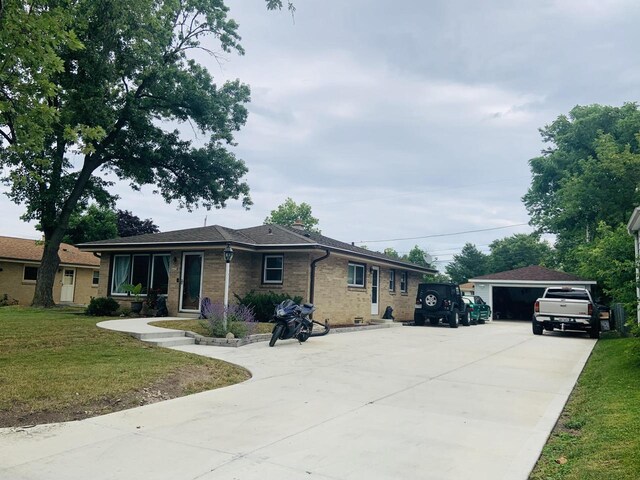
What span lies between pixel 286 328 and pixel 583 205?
60.1 ft

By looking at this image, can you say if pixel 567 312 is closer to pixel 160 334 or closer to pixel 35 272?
→ pixel 160 334

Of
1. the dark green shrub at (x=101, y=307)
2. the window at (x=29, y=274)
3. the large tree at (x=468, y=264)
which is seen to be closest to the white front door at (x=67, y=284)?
the window at (x=29, y=274)

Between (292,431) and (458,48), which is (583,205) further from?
(292,431)

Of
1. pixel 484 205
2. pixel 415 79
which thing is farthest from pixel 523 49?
pixel 484 205

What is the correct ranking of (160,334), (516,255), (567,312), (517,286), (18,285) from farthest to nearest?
(516,255) < (517,286) < (18,285) < (567,312) < (160,334)

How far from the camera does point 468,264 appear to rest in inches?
2044

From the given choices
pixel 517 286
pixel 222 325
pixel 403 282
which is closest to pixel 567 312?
pixel 403 282

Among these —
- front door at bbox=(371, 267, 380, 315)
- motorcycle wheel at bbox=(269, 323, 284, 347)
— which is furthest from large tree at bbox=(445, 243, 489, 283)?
motorcycle wheel at bbox=(269, 323, 284, 347)

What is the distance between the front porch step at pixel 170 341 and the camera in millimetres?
11019

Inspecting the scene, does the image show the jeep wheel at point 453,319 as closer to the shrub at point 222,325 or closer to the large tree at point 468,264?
the shrub at point 222,325

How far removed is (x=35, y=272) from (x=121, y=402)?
2551 centimetres

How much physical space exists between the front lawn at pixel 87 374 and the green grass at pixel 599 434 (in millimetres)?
4817

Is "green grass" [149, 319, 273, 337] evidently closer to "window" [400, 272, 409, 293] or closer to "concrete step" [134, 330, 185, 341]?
"concrete step" [134, 330, 185, 341]

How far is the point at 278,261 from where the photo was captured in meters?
17.7
